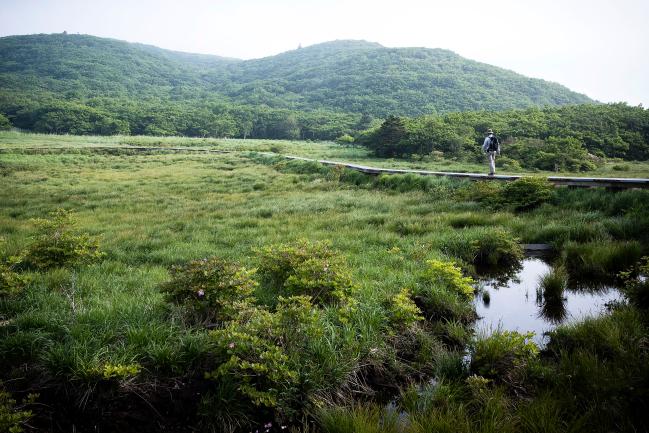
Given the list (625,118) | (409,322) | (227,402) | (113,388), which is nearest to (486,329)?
(409,322)

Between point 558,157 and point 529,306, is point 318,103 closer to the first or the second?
point 558,157

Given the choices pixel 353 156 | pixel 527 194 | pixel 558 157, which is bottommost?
pixel 527 194

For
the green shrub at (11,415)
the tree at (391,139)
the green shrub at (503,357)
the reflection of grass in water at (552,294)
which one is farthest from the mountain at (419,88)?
the green shrub at (11,415)

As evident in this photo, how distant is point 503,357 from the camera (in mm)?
4590

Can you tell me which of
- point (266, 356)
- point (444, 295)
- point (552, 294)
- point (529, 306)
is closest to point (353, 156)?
point (552, 294)

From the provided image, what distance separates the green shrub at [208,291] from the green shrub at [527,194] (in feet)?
36.3

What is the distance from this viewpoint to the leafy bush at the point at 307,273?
5938 mm

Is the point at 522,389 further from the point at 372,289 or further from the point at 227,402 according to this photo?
the point at 227,402

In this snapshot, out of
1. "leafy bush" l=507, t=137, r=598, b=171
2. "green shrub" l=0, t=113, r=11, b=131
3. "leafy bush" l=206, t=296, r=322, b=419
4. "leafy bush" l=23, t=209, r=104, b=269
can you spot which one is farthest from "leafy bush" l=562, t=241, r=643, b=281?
"green shrub" l=0, t=113, r=11, b=131

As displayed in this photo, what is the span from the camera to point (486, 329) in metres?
5.60

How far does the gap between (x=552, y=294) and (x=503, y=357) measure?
3.13 m

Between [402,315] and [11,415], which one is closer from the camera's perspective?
[11,415]

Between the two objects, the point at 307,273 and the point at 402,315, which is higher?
the point at 307,273

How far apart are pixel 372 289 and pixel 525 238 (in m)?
5.94
